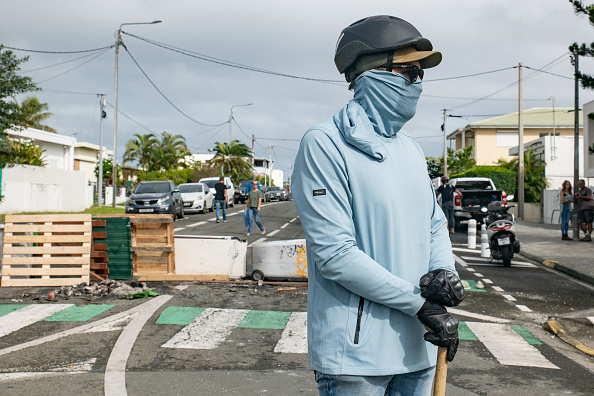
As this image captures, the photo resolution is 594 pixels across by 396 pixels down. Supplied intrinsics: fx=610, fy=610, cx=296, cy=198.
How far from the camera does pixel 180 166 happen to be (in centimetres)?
7631

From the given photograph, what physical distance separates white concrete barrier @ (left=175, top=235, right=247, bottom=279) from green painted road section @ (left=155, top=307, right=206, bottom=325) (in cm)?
241

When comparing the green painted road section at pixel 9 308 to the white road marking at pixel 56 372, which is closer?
the white road marking at pixel 56 372

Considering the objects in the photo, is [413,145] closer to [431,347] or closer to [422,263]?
[422,263]

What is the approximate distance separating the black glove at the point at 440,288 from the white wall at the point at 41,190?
31.0m

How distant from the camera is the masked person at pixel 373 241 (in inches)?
76.7

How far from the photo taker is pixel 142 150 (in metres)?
68.5

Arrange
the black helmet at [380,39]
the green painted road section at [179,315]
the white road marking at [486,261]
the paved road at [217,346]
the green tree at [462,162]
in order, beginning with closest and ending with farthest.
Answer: the black helmet at [380,39] < the paved road at [217,346] < the green painted road section at [179,315] < the white road marking at [486,261] < the green tree at [462,162]

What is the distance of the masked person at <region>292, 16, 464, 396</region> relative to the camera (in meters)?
1.95

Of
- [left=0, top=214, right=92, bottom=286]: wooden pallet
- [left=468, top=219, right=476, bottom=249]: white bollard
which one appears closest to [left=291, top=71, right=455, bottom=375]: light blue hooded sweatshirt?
[left=0, top=214, right=92, bottom=286]: wooden pallet

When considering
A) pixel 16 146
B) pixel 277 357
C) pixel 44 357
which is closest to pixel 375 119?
pixel 277 357

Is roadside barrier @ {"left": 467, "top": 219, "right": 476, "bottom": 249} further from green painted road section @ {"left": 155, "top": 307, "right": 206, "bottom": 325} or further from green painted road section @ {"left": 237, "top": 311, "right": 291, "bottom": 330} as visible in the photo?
green painted road section @ {"left": 155, "top": 307, "right": 206, "bottom": 325}

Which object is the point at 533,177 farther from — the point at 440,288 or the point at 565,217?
the point at 440,288

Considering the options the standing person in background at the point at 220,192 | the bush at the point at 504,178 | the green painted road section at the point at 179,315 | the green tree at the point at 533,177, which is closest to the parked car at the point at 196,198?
the standing person in background at the point at 220,192

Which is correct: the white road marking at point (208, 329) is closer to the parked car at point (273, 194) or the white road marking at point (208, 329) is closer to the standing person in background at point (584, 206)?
the standing person in background at point (584, 206)
